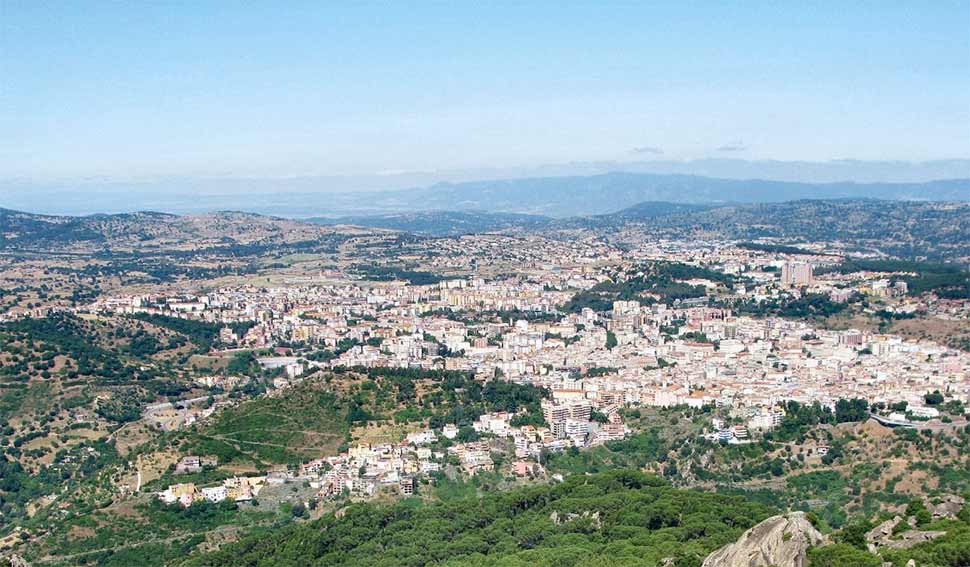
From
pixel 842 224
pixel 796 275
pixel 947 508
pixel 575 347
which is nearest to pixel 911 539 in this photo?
pixel 947 508

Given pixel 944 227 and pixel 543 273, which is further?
pixel 944 227

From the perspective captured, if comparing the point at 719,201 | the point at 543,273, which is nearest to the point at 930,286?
the point at 543,273

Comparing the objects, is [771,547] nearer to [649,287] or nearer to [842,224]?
[649,287]

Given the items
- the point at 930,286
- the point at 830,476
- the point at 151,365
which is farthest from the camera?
the point at 930,286

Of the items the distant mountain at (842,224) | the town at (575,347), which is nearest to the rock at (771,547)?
the town at (575,347)

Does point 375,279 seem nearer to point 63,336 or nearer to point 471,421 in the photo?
point 63,336

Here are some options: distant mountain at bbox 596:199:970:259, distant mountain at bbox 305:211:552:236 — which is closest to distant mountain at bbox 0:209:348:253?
distant mountain at bbox 305:211:552:236

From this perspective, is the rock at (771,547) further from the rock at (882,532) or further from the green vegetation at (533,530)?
the green vegetation at (533,530)
